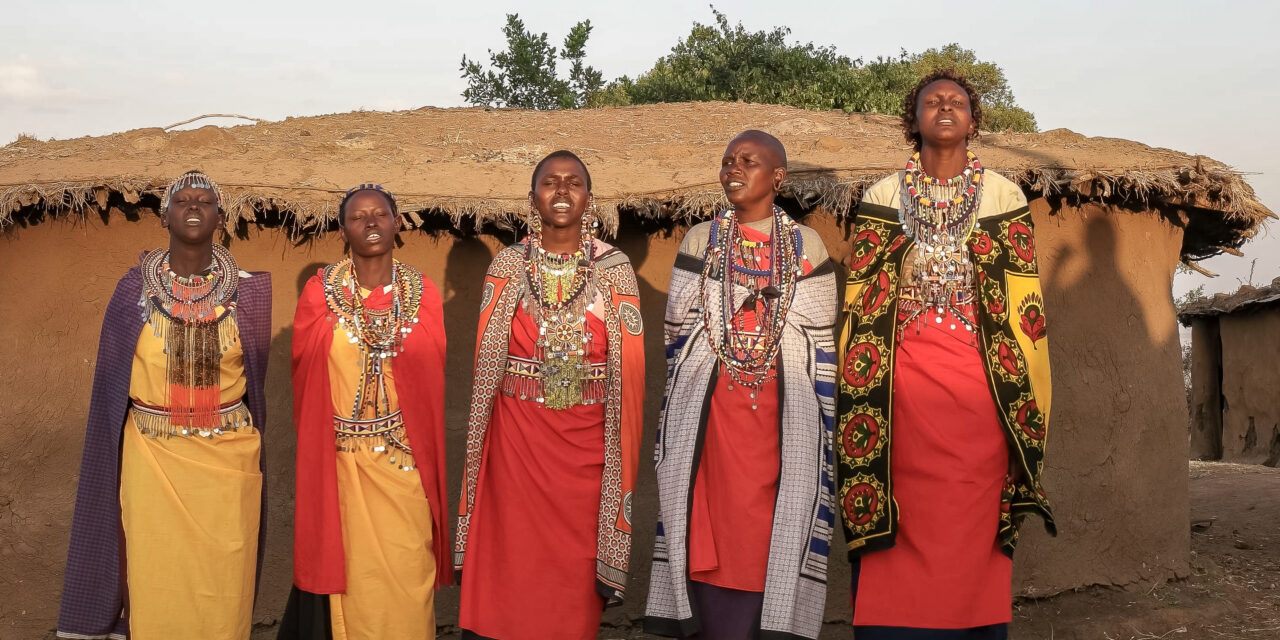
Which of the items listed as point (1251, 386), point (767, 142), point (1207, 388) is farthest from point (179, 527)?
point (1207, 388)

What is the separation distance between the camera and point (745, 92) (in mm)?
18219

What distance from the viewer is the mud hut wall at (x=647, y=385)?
6.32 meters

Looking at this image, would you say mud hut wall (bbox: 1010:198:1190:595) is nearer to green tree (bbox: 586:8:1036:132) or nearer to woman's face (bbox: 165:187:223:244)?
woman's face (bbox: 165:187:223:244)

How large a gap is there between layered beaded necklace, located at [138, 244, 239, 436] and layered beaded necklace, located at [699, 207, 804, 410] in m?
2.01

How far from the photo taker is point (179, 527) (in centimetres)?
479

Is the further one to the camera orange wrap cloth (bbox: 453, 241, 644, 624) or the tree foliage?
the tree foliage

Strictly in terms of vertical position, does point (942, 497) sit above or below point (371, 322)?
below

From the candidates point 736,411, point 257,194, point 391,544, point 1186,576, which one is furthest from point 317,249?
point 1186,576


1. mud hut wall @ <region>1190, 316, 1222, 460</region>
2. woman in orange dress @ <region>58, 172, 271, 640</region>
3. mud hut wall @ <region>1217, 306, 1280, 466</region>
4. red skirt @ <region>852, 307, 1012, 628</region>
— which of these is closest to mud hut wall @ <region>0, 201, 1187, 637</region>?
woman in orange dress @ <region>58, 172, 271, 640</region>

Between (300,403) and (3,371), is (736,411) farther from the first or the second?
(3,371)

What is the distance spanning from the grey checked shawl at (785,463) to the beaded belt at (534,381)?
282mm

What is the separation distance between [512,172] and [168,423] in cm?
269

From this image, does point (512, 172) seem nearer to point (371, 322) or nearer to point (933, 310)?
point (371, 322)

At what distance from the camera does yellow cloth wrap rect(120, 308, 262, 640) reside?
4773mm
